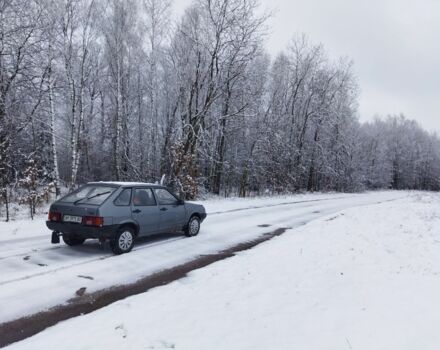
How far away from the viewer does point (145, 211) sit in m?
9.25

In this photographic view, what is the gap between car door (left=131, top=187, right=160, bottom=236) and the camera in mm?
8992

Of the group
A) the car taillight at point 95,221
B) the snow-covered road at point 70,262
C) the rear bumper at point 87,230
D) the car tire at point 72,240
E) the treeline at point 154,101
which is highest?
the treeline at point 154,101

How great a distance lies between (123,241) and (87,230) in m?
0.89

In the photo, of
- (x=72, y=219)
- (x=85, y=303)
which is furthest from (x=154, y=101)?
(x=85, y=303)

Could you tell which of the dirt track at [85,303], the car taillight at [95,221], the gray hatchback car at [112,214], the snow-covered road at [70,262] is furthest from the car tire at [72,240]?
the dirt track at [85,303]

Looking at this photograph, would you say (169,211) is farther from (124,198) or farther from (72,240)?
(72,240)

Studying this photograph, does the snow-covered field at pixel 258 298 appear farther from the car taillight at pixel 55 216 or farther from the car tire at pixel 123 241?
the car taillight at pixel 55 216

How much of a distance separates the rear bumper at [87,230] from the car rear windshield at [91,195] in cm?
58

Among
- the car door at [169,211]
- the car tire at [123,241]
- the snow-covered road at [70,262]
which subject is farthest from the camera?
the car door at [169,211]

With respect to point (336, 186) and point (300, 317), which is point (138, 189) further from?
point (336, 186)

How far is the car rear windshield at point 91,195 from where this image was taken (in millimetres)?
8417

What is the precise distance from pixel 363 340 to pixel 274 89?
34768 millimetres

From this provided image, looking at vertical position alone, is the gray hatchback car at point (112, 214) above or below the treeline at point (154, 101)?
below

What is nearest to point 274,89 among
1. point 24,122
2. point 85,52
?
point 85,52
